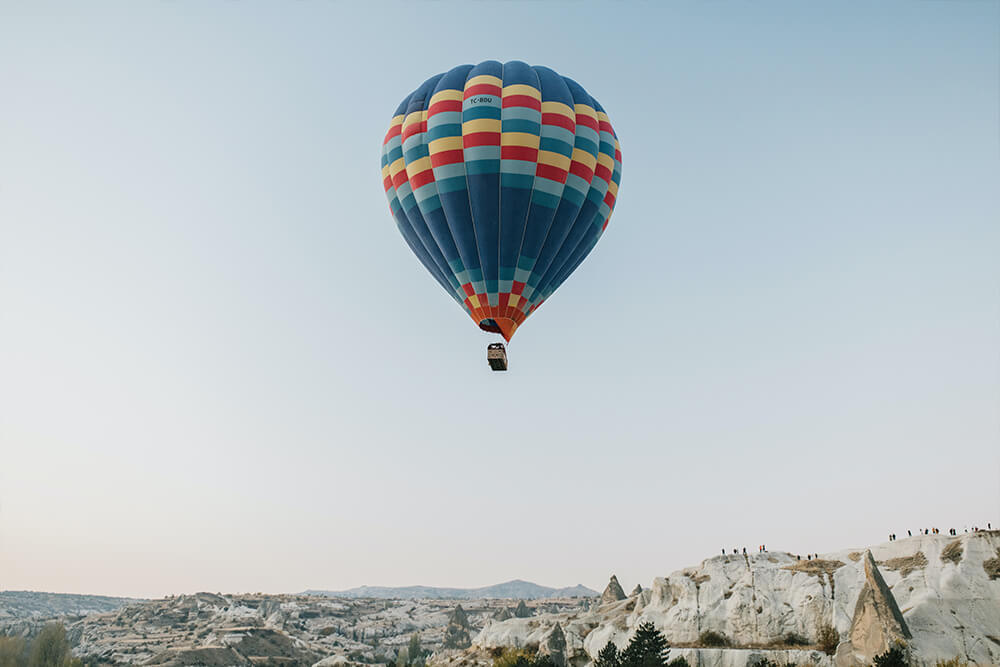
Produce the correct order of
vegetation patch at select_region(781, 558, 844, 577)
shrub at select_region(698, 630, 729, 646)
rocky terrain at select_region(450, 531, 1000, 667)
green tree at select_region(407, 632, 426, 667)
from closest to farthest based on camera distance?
1. rocky terrain at select_region(450, 531, 1000, 667)
2. shrub at select_region(698, 630, 729, 646)
3. vegetation patch at select_region(781, 558, 844, 577)
4. green tree at select_region(407, 632, 426, 667)

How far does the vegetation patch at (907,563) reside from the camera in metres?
39.8

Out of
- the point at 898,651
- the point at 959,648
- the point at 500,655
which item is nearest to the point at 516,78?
the point at 898,651

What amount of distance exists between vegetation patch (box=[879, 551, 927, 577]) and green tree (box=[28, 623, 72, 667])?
72847mm

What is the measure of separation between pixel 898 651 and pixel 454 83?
109ft

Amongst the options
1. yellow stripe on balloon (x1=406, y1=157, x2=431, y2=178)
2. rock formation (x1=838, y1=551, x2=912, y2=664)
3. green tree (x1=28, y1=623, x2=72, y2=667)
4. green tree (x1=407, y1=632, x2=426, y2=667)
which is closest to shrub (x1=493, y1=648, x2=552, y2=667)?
rock formation (x1=838, y1=551, x2=912, y2=664)

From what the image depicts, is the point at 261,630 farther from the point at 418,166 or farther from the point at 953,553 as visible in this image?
the point at 418,166

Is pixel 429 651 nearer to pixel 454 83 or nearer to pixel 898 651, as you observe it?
pixel 898 651

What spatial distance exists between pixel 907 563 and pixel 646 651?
15.7 m

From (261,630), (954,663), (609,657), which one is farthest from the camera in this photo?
(261,630)

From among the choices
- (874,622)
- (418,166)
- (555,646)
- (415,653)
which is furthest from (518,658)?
(415,653)

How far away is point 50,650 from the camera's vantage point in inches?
2741

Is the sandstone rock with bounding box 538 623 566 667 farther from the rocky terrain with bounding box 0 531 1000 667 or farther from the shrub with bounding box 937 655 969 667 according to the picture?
the shrub with bounding box 937 655 969 667

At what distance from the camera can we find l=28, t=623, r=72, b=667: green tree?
6888cm

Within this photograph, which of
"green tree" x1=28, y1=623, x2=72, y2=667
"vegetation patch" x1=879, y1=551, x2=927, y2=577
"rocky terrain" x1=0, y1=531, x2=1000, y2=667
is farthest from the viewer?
"green tree" x1=28, y1=623, x2=72, y2=667
